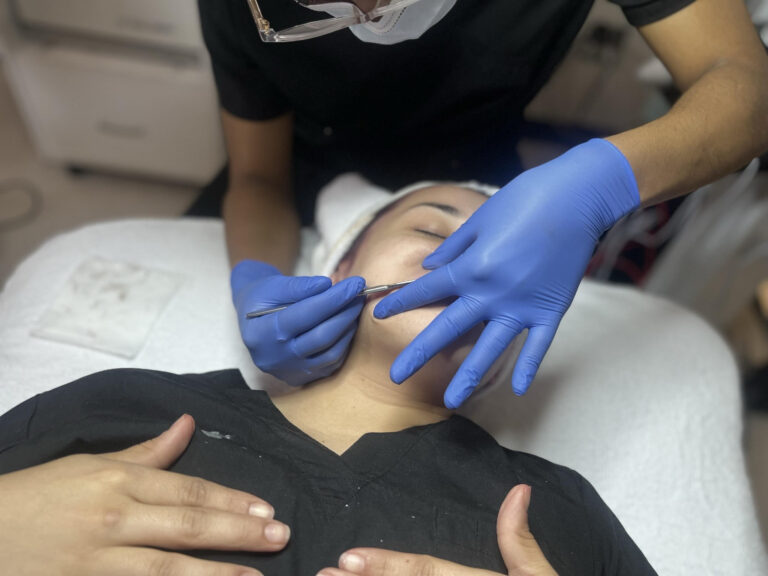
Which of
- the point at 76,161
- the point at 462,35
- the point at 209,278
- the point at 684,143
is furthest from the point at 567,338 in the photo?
the point at 76,161

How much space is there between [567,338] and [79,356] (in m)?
0.96

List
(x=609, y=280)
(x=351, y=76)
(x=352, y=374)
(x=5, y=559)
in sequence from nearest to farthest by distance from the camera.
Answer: (x=5, y=559) < (x=352, y=374) < (x=351, y=76) < (x=609, y=280)

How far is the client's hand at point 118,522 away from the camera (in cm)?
64

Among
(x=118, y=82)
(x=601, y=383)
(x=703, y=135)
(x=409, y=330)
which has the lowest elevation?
(x=118, y=82)

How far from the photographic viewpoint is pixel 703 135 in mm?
854

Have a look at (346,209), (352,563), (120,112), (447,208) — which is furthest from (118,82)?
(352,563)

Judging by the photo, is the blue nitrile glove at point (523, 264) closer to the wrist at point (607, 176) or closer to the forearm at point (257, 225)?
the wrist at point (607, 176)

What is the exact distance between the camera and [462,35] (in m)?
1.03

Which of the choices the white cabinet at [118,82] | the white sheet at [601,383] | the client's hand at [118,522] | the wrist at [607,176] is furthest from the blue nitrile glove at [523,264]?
the white cabinet at [118,82]

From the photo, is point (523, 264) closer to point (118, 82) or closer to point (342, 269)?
point (342, 269)

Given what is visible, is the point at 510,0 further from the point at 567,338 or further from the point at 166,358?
the point at 166,358

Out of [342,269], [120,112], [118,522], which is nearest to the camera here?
Answer: [118,522]

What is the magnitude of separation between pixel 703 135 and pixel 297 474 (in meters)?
0.74

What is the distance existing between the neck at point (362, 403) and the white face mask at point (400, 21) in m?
0.46
